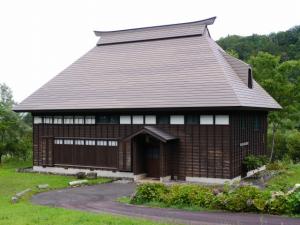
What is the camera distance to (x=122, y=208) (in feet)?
50.2

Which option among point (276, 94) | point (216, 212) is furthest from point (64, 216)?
point (276, 94)

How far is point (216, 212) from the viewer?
1398cm

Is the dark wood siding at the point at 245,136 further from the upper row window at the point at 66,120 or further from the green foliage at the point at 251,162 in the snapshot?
the upper row window at the point at 66,120

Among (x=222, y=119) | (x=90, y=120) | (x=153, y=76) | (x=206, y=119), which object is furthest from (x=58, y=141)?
(x=222, y=119)

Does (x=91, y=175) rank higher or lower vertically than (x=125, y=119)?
lower

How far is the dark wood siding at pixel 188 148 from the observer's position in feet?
70.6

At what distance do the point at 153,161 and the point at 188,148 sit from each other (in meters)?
2.46

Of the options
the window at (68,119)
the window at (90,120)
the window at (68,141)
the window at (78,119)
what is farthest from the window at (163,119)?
the window at (68,141)

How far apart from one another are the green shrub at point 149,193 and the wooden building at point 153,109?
18.5 feet

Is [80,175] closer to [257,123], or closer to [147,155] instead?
[147,155]

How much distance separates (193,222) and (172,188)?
12.2 feet

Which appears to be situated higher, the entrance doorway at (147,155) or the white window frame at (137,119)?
the white window frame at (137,119)

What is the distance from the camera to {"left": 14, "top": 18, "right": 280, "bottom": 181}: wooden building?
21719mm

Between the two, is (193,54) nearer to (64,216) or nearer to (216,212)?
(216,212)
